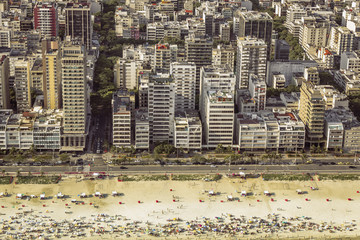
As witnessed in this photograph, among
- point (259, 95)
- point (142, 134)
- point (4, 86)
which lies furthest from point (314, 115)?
point (4, 86)

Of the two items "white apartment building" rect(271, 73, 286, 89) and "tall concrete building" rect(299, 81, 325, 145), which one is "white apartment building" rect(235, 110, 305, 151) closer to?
"tall concrete building" rect(299, 81, 325, 145)

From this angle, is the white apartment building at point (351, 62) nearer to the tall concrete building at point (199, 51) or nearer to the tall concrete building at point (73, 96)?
the tall concrete building at point (199, 51)

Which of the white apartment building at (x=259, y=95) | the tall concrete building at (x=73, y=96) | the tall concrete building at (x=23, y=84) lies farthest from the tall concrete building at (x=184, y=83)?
the tall concrete building at (x=23, y=84)

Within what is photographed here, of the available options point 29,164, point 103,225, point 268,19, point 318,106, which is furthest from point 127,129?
point 268,19

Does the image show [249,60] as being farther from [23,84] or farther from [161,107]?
[23,84]

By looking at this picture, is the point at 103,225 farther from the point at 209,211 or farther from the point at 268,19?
the point at 268,19
